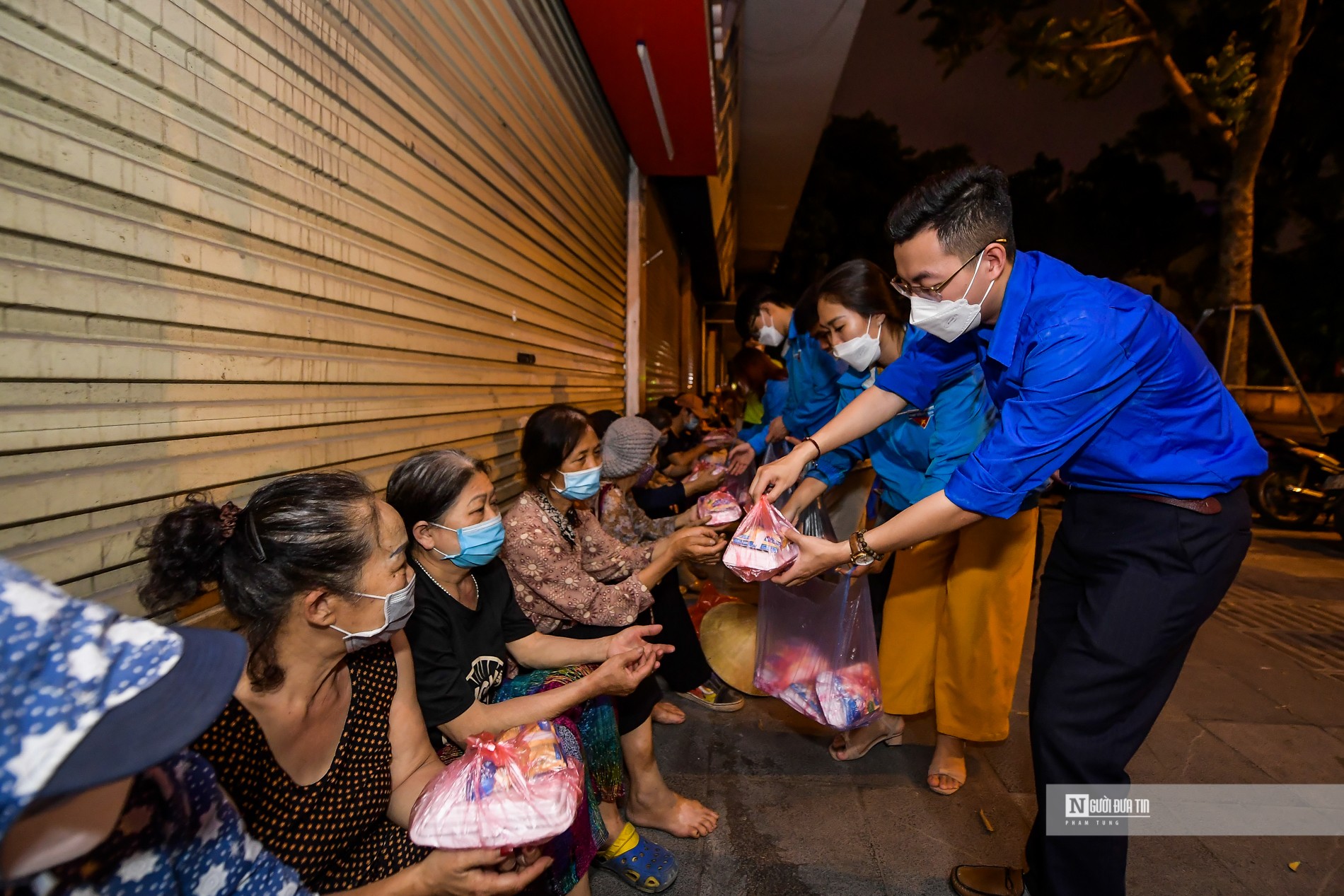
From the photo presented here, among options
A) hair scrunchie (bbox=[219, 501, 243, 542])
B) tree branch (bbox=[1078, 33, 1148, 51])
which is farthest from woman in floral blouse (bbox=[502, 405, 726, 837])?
tree branch (bbox=[1078, 33, 1148, 51])

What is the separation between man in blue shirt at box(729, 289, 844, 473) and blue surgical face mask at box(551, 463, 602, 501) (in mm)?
1503

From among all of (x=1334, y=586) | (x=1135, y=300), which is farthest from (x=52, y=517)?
(x=1334, y=586)

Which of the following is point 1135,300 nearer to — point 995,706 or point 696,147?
point 995,706

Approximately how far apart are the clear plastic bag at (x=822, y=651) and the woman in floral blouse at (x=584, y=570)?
0.48m

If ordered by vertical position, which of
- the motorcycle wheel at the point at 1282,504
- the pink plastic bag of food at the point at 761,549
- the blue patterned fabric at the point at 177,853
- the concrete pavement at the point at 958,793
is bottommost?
the concrete pavement at the point at 958,793

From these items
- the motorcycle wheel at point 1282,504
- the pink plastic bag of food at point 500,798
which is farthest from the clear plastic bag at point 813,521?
the motorcycle wheel at point 1282,504

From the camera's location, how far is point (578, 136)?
16.2 ft

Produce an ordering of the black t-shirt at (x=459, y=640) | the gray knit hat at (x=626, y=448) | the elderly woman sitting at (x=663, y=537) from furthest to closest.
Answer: the gray knit hat at (x=626, y=448) < the elderly woman sitting at (x=663, y=537) < the black t-shirt at (x=459, y=640)

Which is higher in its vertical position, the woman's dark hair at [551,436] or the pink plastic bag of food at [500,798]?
the woman's dark hair at [551,436]

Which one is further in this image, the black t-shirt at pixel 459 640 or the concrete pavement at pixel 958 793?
the concrete pavement at pixel 958 793

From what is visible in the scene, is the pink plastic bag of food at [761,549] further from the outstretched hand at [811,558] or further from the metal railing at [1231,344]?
the metal railing at [1231,344]

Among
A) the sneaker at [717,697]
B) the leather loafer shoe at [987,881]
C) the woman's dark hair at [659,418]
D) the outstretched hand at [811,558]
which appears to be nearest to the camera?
the leather loafer shoe at [987,881]

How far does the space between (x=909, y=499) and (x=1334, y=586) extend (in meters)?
5.49

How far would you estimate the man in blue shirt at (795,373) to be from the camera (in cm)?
395
